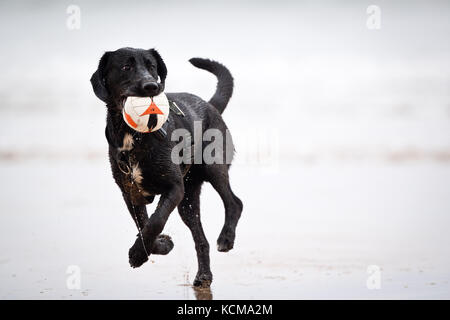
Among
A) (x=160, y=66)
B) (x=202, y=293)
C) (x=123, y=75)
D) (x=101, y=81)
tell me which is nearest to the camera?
(x=123, y=75)

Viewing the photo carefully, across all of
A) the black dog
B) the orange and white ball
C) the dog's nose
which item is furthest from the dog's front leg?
the dog's nose

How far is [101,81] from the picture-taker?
21.3 ft

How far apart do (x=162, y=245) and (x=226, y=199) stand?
706 mm

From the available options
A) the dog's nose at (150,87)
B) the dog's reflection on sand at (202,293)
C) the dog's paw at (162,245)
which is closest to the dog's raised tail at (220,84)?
the dog's paw at (162,245)

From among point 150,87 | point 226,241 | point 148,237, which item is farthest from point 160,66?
point 226,241

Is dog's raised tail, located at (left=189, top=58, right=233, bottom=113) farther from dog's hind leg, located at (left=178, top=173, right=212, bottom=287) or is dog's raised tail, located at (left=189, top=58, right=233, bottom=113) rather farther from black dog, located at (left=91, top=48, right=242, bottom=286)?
dog's hind leg, located at (left=178, top=173, right=212, bottom=287)

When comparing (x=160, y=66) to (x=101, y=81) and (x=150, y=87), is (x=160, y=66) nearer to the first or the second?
(x=101, y=81)

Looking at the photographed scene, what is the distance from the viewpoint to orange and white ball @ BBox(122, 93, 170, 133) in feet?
20.3

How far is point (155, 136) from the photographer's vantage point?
6.59 m

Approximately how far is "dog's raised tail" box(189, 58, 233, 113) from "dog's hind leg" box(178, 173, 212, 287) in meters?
0.83

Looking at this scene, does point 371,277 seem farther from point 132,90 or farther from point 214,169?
point 132,90

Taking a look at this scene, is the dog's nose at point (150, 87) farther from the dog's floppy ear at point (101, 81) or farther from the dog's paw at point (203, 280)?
the dog's paw at point (203, 280)

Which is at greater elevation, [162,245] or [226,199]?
[226,199]

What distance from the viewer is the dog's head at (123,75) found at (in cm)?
Answer: 628
